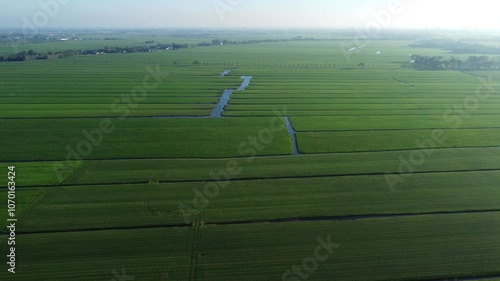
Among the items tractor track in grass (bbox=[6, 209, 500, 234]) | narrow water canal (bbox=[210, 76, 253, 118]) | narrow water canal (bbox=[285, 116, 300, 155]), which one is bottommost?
tractor track in grass (bbox=[6, 209, 500, 234])

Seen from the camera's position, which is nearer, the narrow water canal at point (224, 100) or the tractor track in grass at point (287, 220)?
the tractor track in grass at point (287, 220)

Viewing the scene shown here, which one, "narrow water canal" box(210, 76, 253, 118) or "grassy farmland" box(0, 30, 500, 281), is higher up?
"narrow water canal" box(210, 76, 253, 118)

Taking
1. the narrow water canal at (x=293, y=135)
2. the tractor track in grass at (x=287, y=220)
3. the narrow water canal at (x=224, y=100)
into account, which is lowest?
the tractor track in grass at (x=287, y=220)

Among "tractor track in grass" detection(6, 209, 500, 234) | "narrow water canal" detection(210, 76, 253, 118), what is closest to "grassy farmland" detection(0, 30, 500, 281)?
"tractor track in grass" detection(6, 209, 500, 234)

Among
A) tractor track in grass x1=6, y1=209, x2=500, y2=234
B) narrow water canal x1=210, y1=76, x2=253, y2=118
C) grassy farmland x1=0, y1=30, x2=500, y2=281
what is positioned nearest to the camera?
grassy farmland x1=0, y1=30, x2=500, y2=281

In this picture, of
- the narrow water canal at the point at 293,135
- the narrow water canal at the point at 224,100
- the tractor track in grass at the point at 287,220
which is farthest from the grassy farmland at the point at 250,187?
the narrow water canal at the point at 224,100

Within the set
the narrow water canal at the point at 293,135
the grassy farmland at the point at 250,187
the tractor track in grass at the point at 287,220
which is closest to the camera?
the grassy farmland at the point at 250,187

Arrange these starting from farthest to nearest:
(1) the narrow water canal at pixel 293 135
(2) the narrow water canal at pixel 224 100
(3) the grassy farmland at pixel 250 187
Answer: (2) the narrow water canal at pixel 224 100
(1) the narrow water canal at pixel 293 135
(3) the grassy farmland at pixel 250 187

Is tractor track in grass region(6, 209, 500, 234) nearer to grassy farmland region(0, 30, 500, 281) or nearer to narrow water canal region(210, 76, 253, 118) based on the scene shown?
grassy farmland region(0, 30, 500, 281)

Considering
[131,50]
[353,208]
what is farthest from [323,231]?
[131,50]

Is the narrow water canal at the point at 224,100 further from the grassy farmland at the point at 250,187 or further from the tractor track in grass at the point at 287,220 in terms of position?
the tractor track in grass at the point at 287,220
